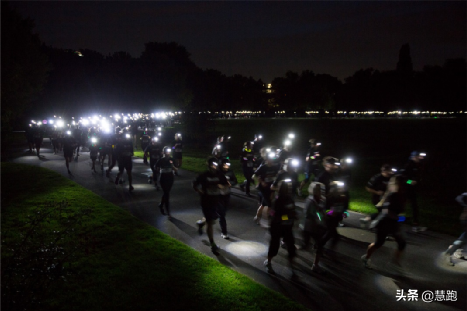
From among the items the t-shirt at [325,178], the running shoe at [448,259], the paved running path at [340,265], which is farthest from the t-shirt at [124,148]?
the running shoe at [448,259]

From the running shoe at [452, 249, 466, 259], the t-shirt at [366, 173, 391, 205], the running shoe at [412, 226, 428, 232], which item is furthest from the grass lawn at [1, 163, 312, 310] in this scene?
the running shoe at [412, 226, 428, 232]

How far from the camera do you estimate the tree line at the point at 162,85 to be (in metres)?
16.0

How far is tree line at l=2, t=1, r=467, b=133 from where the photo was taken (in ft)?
52.6

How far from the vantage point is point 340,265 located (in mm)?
6301

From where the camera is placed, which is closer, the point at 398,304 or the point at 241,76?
the point at 398,304

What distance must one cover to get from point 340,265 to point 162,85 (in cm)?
4788

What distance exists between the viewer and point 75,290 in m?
5.43

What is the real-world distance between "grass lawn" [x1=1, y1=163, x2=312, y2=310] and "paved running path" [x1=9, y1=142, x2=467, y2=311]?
1.41ft

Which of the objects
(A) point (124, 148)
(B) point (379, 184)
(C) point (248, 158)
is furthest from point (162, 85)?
(B) point (379, 184)

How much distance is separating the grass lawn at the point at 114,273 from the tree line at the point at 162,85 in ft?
33.0

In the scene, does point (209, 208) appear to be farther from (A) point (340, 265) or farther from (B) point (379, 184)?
(B) point (379, 184)

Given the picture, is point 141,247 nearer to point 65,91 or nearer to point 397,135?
point 397,135

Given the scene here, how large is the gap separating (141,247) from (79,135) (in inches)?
674

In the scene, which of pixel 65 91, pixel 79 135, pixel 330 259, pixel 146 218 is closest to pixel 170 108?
pixel 65 91
